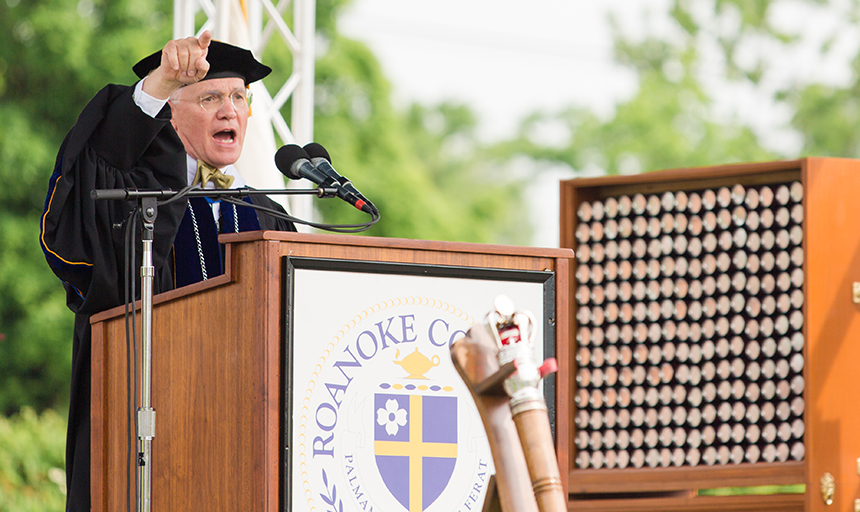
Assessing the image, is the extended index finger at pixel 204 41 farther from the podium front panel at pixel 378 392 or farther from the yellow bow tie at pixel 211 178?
the yellow bow tie at pixel 211 178

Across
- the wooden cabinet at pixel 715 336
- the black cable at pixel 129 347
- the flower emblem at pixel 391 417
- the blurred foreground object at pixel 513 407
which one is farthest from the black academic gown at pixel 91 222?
the wooden cabinet at pixel 715 336

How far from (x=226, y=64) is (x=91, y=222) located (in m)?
0.93

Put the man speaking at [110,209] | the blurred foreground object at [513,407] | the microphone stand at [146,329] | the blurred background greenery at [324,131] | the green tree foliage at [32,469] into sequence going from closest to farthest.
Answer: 1. the blurred foreground object at [513,407]
2. the microphone stand at [146,329]
3. the man speaking at [110,209]
4. the green tree foliage at [32,469]
5. the blurred background greenery at [324,131]

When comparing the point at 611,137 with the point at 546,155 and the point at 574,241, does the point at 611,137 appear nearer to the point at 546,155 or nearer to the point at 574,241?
the point at 546,155

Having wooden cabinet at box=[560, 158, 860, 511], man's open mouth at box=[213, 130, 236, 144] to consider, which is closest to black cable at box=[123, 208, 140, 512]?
man's open mouth at box=[213, 130, 236, 144]

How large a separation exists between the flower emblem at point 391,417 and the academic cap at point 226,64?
1.68 m

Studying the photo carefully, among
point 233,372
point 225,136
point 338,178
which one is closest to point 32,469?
point 225,136

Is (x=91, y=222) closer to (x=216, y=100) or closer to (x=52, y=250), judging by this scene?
(x=52, y=250)

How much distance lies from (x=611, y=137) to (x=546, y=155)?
377 cm

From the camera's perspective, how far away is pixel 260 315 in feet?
9.24

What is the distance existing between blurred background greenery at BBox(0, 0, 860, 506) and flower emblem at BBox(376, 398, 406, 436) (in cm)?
683

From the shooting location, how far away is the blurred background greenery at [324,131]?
13633mm

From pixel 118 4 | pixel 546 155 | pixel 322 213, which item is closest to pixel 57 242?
pixel 118 4

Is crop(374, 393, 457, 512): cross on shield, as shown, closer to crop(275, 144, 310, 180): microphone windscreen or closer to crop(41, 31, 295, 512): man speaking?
crop(275, 144, 310, 180): microphone windscreen
